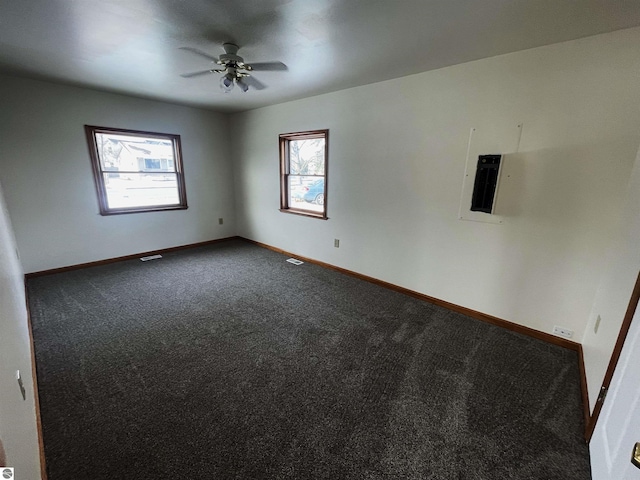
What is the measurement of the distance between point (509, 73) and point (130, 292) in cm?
440

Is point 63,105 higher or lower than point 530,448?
higher

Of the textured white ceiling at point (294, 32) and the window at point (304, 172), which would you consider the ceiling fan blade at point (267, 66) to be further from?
the window at point (304, 172)

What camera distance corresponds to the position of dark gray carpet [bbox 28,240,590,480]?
53.6 inches

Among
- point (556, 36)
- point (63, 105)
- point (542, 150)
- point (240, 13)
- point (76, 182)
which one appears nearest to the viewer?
point (240, 13)

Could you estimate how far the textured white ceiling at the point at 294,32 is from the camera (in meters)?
1.66

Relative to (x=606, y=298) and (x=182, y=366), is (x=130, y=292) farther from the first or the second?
(x=606, y=298)

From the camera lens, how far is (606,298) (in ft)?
6.03

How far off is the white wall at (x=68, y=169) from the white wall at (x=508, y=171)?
91.9 inches

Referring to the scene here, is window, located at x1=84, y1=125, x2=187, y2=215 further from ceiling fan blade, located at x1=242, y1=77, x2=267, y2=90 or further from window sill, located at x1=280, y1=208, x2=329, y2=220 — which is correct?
ceiling fan blade, located at x1=242, y1=77, x2=267, y2=90

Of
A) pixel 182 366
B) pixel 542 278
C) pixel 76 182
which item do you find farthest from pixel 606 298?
pixel 76 182

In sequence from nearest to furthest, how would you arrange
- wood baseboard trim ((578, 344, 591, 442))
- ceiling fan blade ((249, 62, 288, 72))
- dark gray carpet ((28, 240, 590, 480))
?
dark gray carpet ((28, 240, 590, 480)) → wood baseboard trim ((578, 344, 591, 442)) → ceiling fan blade ((249, 62, 288, 72))

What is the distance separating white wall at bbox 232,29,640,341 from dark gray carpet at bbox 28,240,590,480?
0.49 meters

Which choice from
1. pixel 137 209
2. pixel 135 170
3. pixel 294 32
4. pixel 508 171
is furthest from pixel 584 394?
pixel 135 170

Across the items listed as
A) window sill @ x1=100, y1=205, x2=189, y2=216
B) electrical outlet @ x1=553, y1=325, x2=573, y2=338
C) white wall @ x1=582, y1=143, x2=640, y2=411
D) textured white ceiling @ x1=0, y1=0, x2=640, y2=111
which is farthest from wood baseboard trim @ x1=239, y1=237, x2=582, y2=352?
window sill @ x1=100, y1=205, x2=189, y2=216
